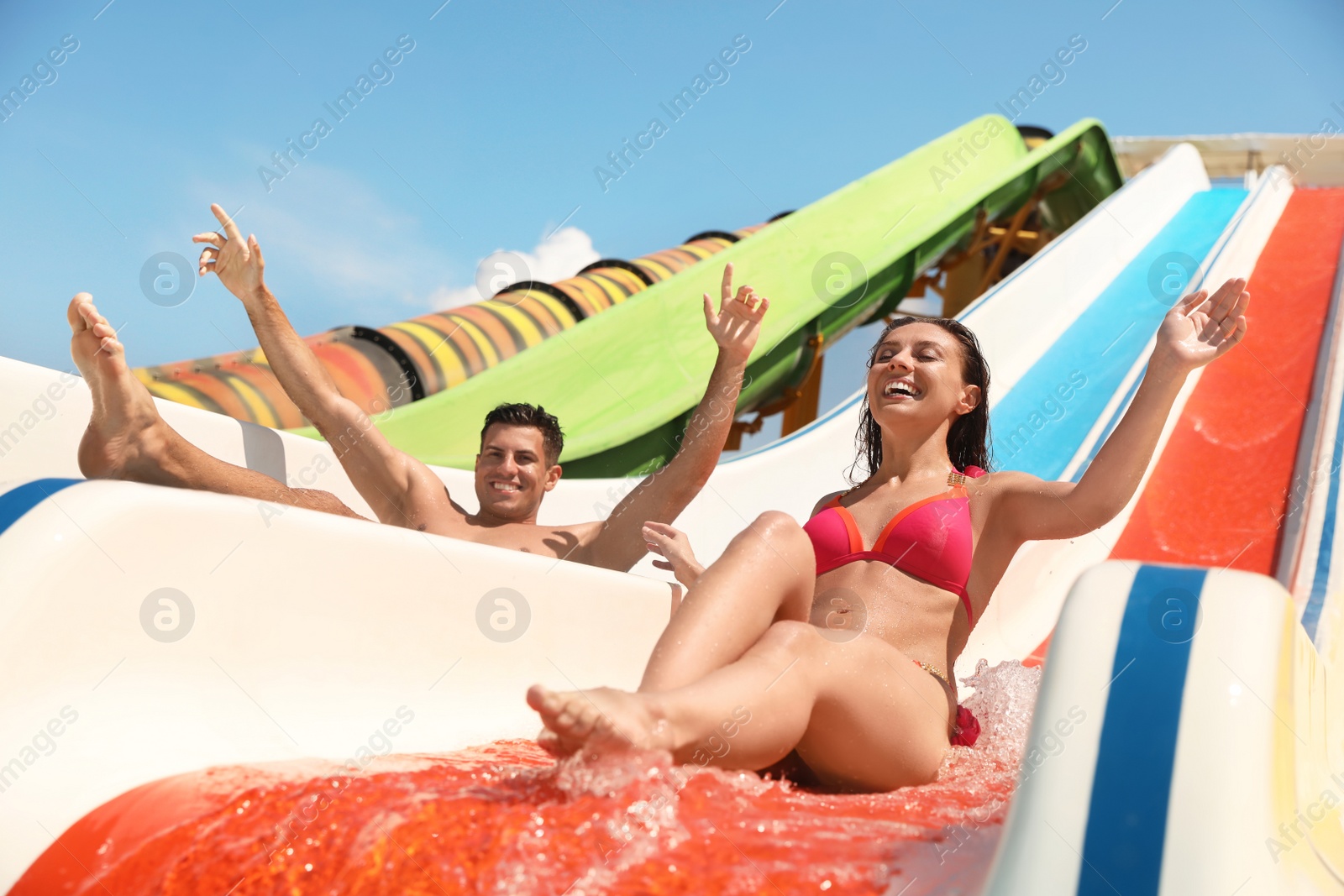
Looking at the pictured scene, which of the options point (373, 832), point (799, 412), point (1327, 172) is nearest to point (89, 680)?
point (373, 832)

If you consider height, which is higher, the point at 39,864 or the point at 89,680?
the point at 89,680

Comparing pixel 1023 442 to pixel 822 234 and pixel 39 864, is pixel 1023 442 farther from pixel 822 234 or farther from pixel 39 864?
pixel 39 864

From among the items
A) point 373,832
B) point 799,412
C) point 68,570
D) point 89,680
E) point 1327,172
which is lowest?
point 1327,172

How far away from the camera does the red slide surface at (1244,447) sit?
96.9 inches

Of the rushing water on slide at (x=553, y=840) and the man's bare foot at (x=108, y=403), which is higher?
the man's bare foot at (x=108, y=403)

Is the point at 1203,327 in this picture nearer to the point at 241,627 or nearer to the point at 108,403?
the point at 241,627

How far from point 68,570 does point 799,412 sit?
12.3 feet

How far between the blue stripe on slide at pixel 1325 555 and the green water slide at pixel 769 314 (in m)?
1.72

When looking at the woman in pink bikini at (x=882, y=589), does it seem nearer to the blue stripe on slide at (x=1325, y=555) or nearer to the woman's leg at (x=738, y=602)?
the woman's leg at (x=738, y=602)

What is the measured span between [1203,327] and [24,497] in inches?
55.1

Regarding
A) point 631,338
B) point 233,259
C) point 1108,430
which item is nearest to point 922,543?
point 233,259

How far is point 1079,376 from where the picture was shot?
3.61 m

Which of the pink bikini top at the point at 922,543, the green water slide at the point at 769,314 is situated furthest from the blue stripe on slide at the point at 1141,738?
the green water slide at the point at 769,314

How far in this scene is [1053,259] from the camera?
4.37m
